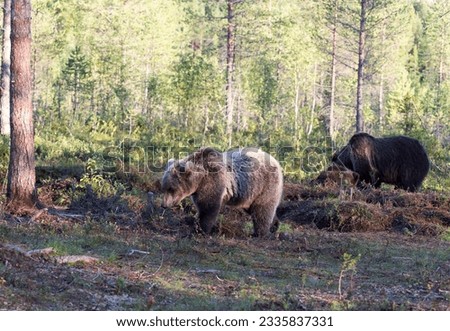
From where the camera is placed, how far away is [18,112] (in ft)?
44.0

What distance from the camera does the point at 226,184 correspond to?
12.0 meters

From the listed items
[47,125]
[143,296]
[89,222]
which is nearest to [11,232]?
[89,222]

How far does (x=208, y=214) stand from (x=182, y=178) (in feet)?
2.58

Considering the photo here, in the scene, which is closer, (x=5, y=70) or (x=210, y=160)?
(x=210, y=160)

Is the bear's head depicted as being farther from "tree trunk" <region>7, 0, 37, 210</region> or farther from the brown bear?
"tree trunk" <region>7, 0, 37, 210</region>

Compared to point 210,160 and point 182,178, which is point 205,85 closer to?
point 210,160

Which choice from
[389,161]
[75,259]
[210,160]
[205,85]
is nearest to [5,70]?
[205,85]

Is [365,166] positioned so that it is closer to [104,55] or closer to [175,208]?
[175,208]

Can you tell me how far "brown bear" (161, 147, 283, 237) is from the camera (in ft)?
38.5

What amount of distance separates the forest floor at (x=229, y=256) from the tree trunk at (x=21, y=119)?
0.68 meters

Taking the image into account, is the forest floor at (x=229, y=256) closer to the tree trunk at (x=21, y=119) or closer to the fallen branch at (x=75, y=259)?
the fallen branch at (x=75, y=259)

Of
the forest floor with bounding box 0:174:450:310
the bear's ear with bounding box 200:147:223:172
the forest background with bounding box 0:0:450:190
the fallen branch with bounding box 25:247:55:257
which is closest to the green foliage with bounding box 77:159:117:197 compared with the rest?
the forest floor with bounding box 0:174:450:310

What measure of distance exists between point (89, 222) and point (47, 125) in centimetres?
1776

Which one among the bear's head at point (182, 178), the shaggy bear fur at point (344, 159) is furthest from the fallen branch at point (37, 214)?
the shaggy bear fur at point (344, 159)
